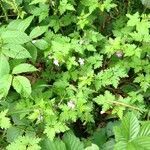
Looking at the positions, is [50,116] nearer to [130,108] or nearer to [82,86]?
[82,86]

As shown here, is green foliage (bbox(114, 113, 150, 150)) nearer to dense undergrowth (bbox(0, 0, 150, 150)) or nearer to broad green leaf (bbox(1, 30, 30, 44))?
dense undergrowth (bbox(0, 0, 150, 150))

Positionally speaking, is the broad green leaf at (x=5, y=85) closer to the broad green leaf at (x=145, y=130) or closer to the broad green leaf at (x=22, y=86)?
the broad green leaf at (x=22, y=86)

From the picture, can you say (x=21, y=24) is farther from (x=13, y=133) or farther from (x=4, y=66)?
(x=13, y=133)

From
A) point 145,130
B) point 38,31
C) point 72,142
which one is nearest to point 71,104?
point 72,142

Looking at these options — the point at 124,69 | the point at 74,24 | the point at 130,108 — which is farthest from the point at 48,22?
the point at 130,108

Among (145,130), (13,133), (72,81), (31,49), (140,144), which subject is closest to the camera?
(140,144)

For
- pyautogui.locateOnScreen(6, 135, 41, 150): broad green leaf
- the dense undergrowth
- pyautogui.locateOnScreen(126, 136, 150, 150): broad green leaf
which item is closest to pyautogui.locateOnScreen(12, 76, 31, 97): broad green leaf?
the dense undergrowth

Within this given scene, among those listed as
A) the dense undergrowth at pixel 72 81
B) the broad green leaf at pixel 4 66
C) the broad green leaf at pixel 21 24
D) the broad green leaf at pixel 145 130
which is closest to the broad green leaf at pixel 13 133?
the dense undergrowth at pixel 72 81

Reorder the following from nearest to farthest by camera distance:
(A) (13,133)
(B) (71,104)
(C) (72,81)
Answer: (B) (71,104), (A) (13,133), (C) (72,81)
